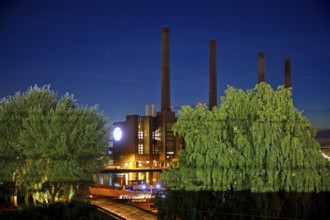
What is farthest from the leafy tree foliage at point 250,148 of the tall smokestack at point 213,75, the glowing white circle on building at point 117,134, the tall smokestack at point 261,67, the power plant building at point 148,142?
the tall smokestack at point 261,67

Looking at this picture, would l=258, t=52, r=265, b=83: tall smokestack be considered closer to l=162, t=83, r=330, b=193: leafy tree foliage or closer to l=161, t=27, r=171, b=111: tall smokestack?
l=161, t=27, r=171, b=111: tall smokestack

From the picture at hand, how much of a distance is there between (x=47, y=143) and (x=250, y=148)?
13.0m

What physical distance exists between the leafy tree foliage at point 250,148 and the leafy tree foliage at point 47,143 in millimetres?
7245

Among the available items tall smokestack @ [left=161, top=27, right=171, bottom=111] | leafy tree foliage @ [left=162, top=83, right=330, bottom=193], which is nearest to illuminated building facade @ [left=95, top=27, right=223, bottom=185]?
tall smokestack @ [left=161, top=27, right=171, bottom=111]

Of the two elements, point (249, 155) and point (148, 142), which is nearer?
point (249, 155)

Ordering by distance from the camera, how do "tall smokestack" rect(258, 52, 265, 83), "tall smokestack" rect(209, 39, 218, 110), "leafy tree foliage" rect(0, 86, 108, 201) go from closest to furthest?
"leafy tree foliage" rect(0, 86, 108, 201) < "tall smokestack" rect(209, 39, 218, 110) < "tall smokestack" rect(258, 52, 265, 83)

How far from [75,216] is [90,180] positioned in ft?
18.4

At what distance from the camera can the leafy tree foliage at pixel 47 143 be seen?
29.6 m

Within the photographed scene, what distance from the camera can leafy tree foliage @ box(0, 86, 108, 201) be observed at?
29.6 metres

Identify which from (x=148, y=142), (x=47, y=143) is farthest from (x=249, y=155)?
(x=148, y=142)

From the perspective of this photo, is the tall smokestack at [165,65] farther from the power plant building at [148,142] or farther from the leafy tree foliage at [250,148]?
the leafy tree foliage at [250,148]

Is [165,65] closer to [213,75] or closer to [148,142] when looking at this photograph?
[213,75]

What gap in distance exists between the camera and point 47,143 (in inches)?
1164

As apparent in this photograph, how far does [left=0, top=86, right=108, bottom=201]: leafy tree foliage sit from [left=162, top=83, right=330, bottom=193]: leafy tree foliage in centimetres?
725
